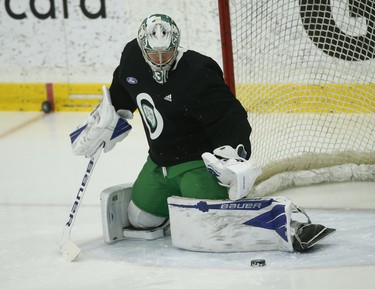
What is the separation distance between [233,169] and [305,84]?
52.7 inches

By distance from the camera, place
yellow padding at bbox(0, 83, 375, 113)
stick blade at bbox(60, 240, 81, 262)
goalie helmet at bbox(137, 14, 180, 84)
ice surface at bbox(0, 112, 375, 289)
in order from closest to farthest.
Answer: ice surface at bbox(0, 112, 375, 289)
goalie helmet at bbox(137, 14, 180, 84)
stick blade at bbox(60, 240, 81, 262)
yellow padding at bbox(0, 83, 375, 113)

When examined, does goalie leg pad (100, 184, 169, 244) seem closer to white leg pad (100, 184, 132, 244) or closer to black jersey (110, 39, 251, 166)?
white leg pad (100, 184, 132, 244)

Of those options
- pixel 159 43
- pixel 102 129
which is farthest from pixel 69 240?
pixel 159 43

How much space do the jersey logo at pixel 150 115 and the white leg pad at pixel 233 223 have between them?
24cm

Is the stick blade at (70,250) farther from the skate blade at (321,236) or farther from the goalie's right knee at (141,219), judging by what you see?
the skate blade at (321,236)

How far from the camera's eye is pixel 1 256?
3.70 meters

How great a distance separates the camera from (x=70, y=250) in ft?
12.0

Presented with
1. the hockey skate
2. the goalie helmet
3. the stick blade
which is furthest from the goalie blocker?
the goalie helmet

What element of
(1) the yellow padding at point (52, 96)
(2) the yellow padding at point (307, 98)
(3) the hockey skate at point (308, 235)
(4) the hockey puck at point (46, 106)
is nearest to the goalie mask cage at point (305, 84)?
(2) the yellow padding at point (307, 98)

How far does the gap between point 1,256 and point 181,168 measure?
680mm

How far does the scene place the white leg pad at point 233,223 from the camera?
3.51m

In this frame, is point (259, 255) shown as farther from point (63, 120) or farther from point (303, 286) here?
point (63, 120)

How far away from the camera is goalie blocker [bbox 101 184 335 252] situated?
351 centimetres

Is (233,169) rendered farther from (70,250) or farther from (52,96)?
(52,96)
